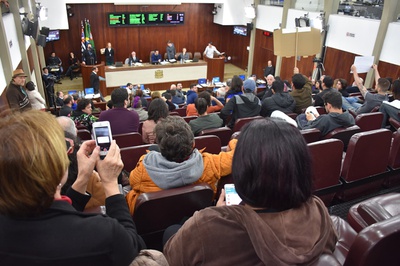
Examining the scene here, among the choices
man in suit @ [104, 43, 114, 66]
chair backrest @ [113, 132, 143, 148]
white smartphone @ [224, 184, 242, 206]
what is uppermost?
white smartphone @ [224, 184, 242, 206]

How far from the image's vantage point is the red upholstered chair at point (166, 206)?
1733 mm

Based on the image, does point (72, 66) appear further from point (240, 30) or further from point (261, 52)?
point (261, 52)

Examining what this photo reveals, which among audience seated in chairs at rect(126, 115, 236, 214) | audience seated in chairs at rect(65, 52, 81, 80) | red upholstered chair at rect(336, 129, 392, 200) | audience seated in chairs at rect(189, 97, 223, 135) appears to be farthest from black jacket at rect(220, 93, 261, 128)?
audience seated in chairs at rect(65, 52, 81, 80)

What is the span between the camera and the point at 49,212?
0.90 meters

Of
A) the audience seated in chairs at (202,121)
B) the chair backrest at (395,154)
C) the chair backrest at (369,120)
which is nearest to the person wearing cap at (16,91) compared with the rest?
the audience seated in chairs at (202,121)

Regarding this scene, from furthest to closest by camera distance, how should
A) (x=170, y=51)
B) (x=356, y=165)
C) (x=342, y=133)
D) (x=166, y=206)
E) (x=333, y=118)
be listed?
(x=170, y=51) → (x=333, y=118) → (x=342, y=133) → (x=356, y=165) → (x=166, y=206)

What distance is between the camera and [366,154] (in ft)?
8.58

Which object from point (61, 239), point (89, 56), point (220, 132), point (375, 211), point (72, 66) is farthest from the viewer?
point (72, 66)

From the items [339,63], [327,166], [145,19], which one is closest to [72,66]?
[145,19]

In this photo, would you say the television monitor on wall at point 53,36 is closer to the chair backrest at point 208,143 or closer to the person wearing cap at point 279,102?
the person wearing cap at point 279,102

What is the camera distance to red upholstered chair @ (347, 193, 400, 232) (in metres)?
1.62

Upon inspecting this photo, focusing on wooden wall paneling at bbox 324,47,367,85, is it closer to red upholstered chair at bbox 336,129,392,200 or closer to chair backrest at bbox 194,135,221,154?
red upholstered chair at bbox 336,129,392,200

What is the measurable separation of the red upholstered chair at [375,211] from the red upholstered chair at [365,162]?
864 mm

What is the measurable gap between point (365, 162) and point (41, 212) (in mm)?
2637
